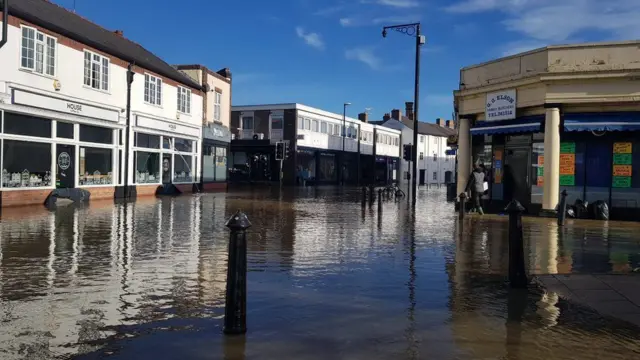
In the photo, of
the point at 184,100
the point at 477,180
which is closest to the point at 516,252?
the point at 477,180

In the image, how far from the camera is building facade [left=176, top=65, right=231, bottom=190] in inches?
1344

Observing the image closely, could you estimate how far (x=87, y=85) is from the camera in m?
22.5

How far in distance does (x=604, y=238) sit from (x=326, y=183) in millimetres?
46214

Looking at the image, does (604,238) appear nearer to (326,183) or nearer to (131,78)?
(131,78)

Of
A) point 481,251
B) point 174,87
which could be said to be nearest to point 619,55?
point 481,251

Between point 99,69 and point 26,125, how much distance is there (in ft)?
16.4

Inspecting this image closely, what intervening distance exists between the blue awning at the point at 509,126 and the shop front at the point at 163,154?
16.4 meters

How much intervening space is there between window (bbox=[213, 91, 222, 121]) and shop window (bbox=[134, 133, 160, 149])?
24.6 feet

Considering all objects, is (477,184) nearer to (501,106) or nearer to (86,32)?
(501,106)

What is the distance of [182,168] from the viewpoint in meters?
31.8

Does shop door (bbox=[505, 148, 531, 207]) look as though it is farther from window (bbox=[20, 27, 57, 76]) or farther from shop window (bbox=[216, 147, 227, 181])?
shop window (bbox=[216, 147, 227, 181])

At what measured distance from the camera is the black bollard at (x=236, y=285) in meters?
5.07

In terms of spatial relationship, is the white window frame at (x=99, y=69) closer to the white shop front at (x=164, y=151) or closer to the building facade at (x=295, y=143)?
the white shop front at (x=164, y=151)

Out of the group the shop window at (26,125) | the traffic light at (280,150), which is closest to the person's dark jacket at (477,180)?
the shop window at (26,125)
